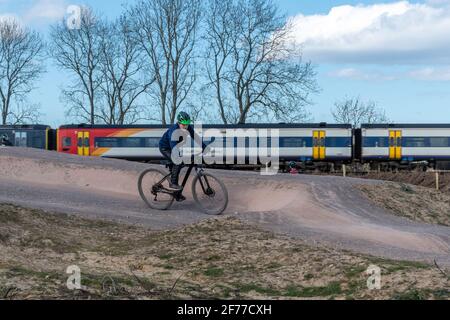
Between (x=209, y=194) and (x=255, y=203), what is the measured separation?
3.18 metres

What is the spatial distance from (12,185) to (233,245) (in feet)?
31.8

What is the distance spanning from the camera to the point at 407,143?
43719 mm

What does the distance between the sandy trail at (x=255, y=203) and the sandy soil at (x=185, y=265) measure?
4.54ft

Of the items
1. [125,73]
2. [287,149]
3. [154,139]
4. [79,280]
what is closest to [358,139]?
[287,149]

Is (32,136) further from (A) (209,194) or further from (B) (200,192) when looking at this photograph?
(A) (209,194)

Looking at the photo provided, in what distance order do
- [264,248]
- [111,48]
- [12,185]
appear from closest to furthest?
[264,248]
[12,185]
[111,48]

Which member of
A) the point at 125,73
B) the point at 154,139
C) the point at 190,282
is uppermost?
the point at 125,73

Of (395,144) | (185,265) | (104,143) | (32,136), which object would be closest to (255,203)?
(185,265)

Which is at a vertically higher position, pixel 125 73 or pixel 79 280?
pixel 125 73

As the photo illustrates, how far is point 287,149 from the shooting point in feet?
144
